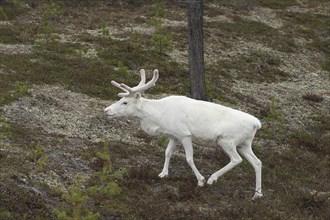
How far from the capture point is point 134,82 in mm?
24484

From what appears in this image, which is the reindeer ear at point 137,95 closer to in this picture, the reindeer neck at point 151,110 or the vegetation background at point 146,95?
the reindeer neck at point 151,110

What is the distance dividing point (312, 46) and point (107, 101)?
17.6 m

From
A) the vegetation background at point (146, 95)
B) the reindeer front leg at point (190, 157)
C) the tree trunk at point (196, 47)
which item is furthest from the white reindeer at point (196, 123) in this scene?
the tree trunk at point (196, 47)

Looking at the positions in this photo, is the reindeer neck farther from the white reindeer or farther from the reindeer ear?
the reindeer ear

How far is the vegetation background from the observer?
13.1m

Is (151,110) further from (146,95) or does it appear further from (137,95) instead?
(146,95)

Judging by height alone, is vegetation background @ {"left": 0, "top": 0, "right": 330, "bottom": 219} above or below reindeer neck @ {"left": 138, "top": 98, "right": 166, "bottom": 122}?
below

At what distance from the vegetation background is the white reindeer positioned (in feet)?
3.03

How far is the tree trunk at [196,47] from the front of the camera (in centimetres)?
2097

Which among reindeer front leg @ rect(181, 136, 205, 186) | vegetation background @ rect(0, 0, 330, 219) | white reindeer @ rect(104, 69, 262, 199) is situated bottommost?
vegetation background @ rect(0, 0, 330, 219)

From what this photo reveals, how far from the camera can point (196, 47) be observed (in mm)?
21734

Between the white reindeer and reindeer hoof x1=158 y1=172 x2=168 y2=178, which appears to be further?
reindeer hoof x1=158 y1=172 x2=168 y2=178

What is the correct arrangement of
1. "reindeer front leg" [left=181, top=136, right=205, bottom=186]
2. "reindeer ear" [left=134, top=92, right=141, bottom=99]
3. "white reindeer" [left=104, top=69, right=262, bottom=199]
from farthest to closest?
"reindeer ear" [left=134, top=92, right=141, bottom=99] < "reindeer front leg" [left=181, top=136, right=205, bottom=186] < "white reindeer" [left=104, top=69, right=262, bottom=199]

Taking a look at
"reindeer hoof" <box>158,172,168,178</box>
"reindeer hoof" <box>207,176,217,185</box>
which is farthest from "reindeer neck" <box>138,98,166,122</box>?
"reindeer hoof" <box>207,176,217,185</box>
